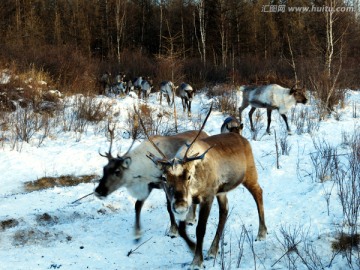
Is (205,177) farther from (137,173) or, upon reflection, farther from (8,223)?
(8,223)

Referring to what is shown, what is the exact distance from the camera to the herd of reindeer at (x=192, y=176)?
3.21 m

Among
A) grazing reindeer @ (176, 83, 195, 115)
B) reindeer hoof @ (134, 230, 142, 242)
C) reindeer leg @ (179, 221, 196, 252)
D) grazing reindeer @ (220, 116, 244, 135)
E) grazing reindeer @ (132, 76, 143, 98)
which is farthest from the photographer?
grazing reindeer @ (132, 76, 143, 98)

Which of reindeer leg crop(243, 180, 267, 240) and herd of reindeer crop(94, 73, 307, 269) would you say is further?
reindeer leg crop(243, 180, 267, 240)

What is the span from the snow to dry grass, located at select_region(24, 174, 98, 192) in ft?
0.41

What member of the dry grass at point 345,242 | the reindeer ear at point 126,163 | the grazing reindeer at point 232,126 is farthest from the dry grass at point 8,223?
the grazing reindeer at point 232,126

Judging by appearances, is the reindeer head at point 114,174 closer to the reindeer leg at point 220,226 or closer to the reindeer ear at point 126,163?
the reindeer ear at point 126,163

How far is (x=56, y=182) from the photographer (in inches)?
266

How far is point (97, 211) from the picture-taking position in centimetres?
535

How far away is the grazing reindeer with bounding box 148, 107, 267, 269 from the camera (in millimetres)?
3178

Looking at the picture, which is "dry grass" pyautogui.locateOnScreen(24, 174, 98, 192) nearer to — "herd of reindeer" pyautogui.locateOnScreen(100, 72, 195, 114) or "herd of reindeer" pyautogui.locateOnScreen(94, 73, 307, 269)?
"herd of reindeer" pyautogui.locateOnScreen(94, 73, 307, 269)

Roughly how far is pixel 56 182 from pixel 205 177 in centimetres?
403

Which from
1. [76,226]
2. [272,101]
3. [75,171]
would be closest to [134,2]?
A: [272,101]

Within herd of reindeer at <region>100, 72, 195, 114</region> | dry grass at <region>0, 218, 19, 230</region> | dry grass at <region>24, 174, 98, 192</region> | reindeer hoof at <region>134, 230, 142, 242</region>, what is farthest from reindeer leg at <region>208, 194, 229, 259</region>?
herd of reindeer at <region>100, 72, 195, 114</region>

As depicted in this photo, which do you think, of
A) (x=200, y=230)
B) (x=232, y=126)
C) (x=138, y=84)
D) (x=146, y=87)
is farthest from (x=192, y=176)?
(x=138, y=84)
